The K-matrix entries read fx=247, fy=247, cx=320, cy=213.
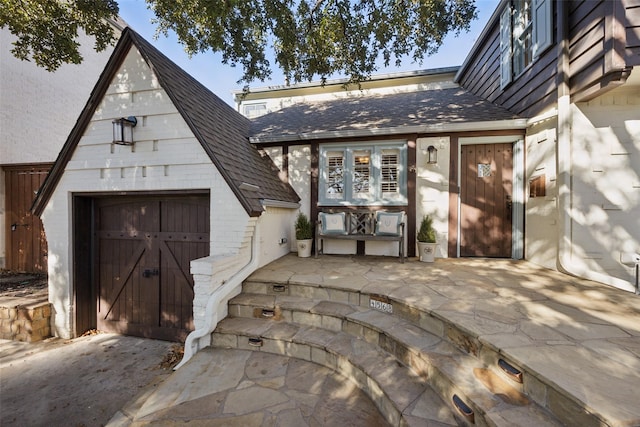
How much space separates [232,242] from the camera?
348 cm

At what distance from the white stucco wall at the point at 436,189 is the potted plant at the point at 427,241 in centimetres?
35

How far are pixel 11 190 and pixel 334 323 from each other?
8.33 m

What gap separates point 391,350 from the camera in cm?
240

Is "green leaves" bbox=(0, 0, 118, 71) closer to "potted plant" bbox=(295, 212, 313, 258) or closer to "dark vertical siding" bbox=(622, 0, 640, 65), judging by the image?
"potted plant" bbox=(295, 212, 313, 258)

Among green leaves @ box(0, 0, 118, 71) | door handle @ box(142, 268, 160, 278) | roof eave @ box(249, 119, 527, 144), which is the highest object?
green leaves @ box(0, 0, 118, 71)

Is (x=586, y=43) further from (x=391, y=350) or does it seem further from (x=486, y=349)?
(x=391, y=350)

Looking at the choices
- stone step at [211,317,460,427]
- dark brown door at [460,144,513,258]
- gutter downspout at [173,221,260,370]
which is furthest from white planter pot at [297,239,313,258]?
dark brown door at [460,144,513,258]

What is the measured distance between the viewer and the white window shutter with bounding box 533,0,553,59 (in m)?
3.83

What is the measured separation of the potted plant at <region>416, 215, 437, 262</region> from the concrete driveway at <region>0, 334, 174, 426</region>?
433cm

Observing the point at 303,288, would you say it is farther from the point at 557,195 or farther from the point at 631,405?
the point at 557,195

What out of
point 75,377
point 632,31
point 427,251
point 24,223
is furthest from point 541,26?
point 24,223

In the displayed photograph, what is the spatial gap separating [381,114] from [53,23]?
6.89m

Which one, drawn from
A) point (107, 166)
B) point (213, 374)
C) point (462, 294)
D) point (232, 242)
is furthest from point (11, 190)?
point (462, 294)

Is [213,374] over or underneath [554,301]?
underneath
